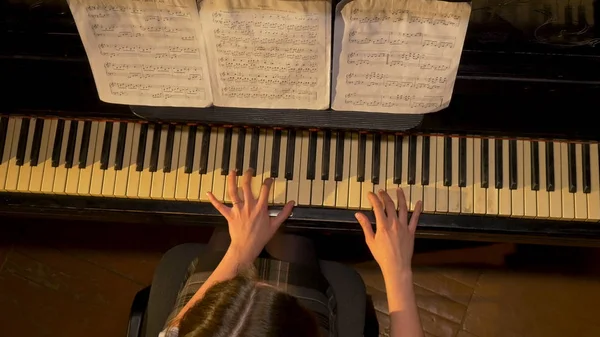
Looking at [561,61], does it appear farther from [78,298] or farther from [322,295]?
[78,298]

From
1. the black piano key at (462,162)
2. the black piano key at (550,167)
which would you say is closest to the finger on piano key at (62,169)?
the black piano key at (462,162)

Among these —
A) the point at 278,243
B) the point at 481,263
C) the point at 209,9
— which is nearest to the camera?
the point at 209,9

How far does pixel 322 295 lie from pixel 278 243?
260mm

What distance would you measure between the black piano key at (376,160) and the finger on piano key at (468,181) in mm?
220

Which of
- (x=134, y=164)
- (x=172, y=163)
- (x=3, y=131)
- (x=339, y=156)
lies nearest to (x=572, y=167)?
(x=339, y=156)

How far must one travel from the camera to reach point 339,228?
1.61 m

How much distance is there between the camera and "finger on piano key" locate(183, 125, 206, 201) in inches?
62.4

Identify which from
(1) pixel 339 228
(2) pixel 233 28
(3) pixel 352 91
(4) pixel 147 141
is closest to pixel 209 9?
(2) pixel 233 28

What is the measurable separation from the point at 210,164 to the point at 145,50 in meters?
0.38

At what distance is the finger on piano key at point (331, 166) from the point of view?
62.0 inches

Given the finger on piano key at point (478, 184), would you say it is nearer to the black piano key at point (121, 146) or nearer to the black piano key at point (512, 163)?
the black piano key at point (512, 163)

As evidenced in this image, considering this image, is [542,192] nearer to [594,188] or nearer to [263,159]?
[594,188]

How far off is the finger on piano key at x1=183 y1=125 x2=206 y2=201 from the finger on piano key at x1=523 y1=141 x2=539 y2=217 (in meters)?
0.84

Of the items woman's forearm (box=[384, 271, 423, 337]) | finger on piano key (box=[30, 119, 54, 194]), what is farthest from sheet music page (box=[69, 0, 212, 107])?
woman's forearm (box=[384, 271, 423, 337])
